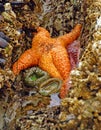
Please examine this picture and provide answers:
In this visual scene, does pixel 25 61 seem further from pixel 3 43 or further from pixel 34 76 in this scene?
pixel 3 43

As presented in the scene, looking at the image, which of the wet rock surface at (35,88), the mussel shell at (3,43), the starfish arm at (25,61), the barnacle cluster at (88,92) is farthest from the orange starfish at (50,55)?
the barnacle cluster at (88,92)

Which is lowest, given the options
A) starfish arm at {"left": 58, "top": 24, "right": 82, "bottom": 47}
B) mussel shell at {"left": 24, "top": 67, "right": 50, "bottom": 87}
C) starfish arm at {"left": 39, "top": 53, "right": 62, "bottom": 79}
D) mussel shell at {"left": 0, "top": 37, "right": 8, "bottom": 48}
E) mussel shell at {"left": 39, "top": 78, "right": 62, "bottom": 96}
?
mussel shell at {"left": 39, "top": 78, "right": 62, "bottom": 96}

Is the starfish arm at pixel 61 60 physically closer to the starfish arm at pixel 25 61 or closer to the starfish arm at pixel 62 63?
the starfish arm at pixel 62 63

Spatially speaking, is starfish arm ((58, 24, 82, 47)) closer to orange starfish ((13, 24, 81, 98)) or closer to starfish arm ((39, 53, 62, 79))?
orange starfish ((13, 24, 81, 98))

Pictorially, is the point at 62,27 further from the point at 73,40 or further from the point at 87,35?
the point at 87,35

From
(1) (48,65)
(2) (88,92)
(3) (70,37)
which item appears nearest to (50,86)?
(1) (48,65)

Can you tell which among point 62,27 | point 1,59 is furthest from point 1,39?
point 62,27

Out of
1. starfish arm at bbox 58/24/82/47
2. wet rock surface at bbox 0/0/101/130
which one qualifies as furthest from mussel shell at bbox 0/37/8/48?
starfish arm at bbox 58/24/82/47
